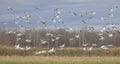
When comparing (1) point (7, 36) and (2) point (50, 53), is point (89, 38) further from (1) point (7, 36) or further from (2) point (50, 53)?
(2) point (50, 53)

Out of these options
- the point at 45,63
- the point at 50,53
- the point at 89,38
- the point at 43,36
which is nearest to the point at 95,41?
the point at 89,38

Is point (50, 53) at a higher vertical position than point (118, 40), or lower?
higher

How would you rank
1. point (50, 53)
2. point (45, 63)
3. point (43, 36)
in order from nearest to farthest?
point (45, 63) → point (50, 53) → point (43, 36)

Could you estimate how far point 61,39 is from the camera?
80500mm

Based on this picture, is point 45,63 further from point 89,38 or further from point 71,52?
point 89,38

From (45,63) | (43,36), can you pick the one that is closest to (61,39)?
(43,36)

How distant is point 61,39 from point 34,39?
5687 mm

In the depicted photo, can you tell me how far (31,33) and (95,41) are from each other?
1611 cm

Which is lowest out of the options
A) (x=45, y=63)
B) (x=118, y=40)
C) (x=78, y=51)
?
(x=118, y=40)

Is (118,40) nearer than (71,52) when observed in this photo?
No

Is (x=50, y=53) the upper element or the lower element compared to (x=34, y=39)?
upper

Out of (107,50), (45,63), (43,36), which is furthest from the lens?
(43,36)

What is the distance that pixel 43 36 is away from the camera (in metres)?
81.3

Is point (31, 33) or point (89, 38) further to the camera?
point (31, 33)
